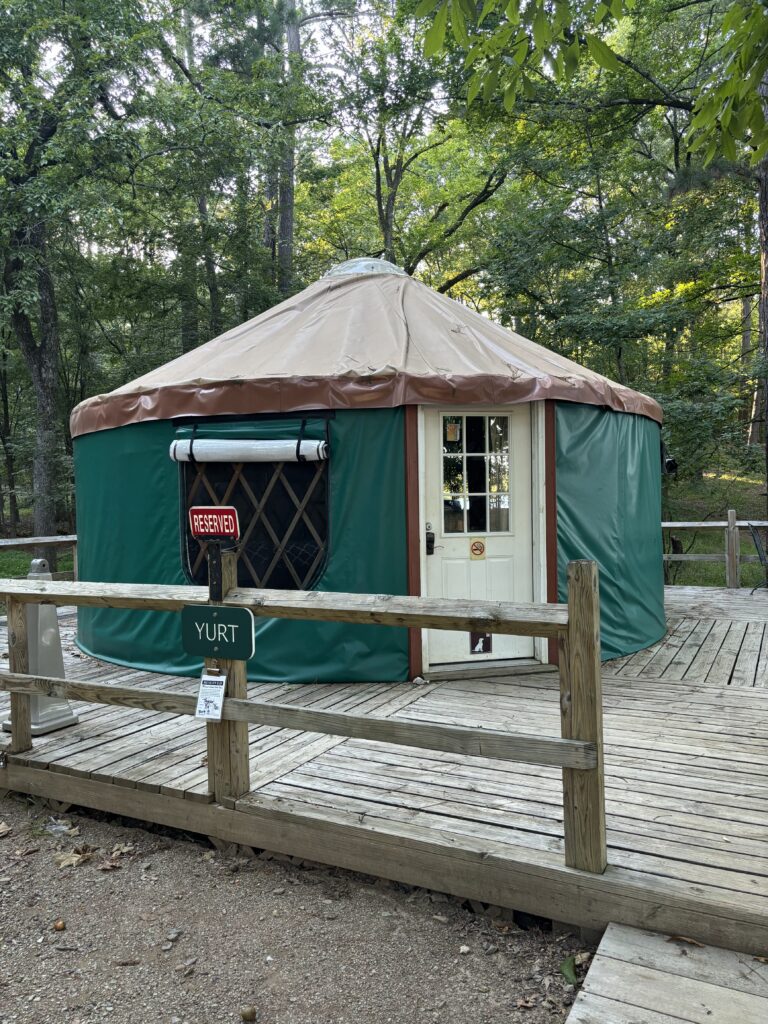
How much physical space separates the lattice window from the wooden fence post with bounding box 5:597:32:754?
4.29 ft

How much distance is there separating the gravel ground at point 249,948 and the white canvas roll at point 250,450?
2097mm

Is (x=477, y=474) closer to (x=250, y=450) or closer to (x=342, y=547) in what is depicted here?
(x=342, y=547)

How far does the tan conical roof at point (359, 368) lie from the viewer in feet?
12.8

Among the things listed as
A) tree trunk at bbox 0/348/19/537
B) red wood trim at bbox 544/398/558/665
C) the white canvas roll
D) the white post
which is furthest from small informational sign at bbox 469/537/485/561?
tree trunk at bbox 0/348/19/537

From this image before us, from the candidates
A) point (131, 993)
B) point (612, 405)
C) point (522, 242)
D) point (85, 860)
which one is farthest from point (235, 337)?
point (522, 242)

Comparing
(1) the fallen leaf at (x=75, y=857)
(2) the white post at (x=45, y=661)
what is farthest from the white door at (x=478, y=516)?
(1) the fallen leaf at (x=75, y=857)

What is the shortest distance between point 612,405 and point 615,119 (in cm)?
635

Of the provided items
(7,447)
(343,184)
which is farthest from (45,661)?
(343,184)

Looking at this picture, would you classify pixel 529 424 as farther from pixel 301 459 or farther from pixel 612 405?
pixel 301 459

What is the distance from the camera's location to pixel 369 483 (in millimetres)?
3959

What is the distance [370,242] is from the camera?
46.3 ft

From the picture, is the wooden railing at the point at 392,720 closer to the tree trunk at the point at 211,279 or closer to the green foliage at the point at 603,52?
the green foliage at the point at 603,52

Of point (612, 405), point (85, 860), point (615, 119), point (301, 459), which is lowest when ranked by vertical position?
point (85, 860)

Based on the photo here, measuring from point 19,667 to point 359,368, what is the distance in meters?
2.29
